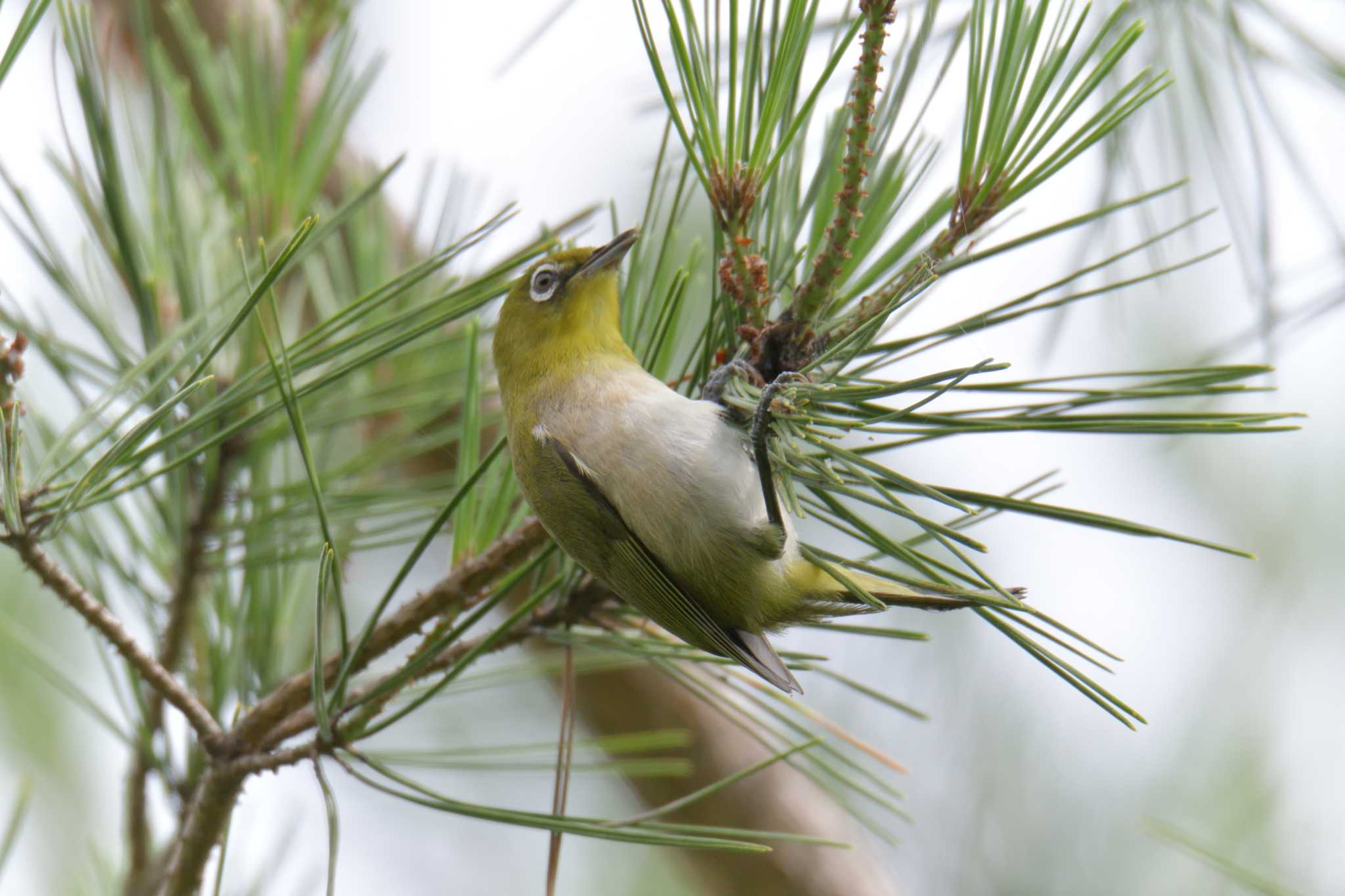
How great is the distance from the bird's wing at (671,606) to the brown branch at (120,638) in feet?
1.77

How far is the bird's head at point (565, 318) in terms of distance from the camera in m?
1.94

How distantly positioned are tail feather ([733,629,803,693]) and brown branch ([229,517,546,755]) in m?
0.34

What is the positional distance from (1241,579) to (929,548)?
1.21 metres

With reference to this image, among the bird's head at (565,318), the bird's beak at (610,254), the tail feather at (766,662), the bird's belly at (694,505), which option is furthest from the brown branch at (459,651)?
the bird's beak at (610,254)

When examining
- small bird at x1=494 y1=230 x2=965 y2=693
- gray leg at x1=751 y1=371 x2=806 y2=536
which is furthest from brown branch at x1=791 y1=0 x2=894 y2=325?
small bird at x1=494 y1=230 x2=965 y2=693

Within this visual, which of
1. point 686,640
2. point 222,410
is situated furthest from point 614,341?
point 222,410

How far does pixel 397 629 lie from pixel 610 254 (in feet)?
2.34

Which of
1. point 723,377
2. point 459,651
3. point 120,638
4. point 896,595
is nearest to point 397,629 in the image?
point 459,651

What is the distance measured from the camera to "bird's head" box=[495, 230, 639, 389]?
1.94m

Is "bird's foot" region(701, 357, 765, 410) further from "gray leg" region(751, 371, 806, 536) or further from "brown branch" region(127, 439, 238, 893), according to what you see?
"brown branch" region(127, 439, 238, 893)

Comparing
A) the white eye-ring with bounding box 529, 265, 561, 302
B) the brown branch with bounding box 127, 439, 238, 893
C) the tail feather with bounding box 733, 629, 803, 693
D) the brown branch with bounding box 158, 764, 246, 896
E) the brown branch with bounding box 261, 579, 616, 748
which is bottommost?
the tail feather with bounding box 733, 629, 803, 693

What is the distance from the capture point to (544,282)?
81.4 inches

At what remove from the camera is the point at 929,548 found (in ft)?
10.1

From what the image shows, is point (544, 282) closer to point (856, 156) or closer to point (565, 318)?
point (565, 318)
